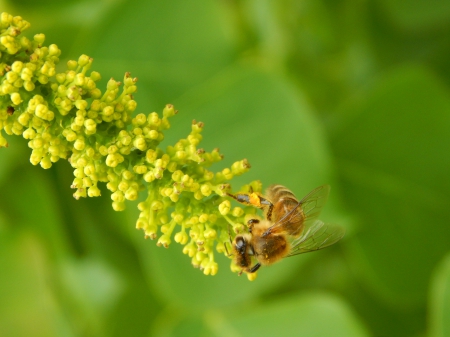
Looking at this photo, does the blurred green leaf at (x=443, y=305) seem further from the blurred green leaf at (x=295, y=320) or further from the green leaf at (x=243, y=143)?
the green leaf at (x=243, y=143)

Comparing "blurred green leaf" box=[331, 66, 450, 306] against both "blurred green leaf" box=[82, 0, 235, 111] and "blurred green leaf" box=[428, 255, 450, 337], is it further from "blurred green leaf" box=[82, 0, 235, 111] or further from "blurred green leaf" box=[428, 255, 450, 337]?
"blurred green leaf" box=[82, 0, 235, 111]

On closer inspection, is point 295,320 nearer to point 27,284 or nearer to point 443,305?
point 443,305

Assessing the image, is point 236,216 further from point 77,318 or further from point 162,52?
point 77,318

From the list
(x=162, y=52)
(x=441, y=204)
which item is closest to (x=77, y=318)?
(x=162, y=52)

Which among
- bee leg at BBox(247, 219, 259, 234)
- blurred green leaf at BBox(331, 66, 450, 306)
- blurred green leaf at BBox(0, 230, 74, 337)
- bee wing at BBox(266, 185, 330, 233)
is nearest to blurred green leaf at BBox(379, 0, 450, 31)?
blurred green leaf at BBox(331, 66, 450, 306)

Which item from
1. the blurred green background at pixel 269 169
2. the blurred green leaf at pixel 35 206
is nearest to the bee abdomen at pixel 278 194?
the blurred green background at pixel 269 169
